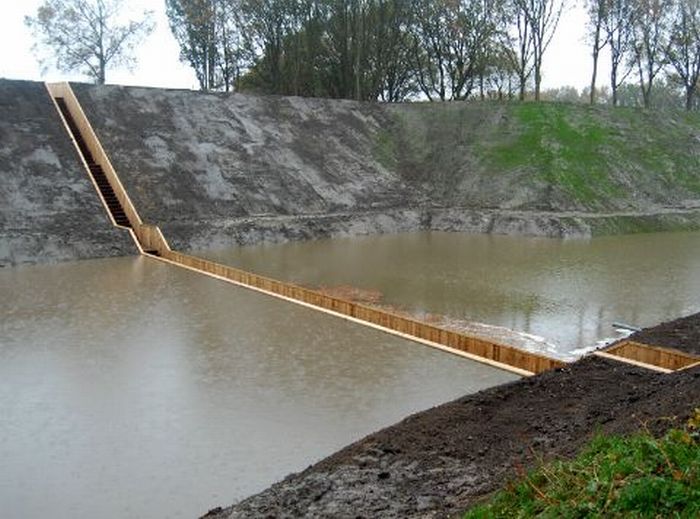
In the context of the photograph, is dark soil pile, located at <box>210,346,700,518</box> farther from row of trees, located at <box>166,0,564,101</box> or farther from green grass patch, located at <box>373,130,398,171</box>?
row of trees, located at <box>166,0,564,101</box>

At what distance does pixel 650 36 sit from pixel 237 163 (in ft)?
87.7

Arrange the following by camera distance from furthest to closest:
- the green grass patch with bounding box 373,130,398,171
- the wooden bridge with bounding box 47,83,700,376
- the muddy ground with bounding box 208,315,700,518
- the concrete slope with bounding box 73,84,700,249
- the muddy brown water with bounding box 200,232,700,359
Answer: the green grass patch with bounding box 373,130,398,171, the concrete slope with bounding box 73,84,700,249, the muddy brown water with bounding box 200,232,700,359, the wooden bridge with bounding box 47,83,700,376, the muddy ground with bounding box 208,315,700,518

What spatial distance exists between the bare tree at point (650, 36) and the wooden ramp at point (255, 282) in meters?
29.1

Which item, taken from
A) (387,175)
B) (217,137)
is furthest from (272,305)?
(387,175)

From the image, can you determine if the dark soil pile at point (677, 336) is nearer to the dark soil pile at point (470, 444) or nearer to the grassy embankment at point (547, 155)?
the dark soil pile at point (470, 444)

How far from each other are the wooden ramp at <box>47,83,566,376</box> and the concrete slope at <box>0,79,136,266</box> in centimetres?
51

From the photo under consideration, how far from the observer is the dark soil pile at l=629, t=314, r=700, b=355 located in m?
8.94

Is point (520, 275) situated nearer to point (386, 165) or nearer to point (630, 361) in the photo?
point (630, 361)

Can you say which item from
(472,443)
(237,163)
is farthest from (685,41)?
(472,443)

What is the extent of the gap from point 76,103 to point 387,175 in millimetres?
12495

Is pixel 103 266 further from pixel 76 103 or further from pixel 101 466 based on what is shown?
pixel 101 466

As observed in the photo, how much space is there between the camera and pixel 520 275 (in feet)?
56.0

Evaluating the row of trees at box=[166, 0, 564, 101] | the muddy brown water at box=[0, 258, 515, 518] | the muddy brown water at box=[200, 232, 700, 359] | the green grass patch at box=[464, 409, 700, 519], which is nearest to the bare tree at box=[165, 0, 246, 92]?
the row of trees at box=[166, 0, 564, 101]

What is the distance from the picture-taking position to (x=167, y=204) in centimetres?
2367
